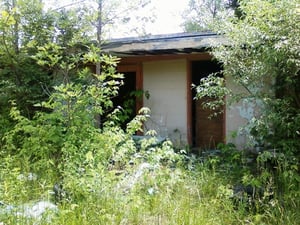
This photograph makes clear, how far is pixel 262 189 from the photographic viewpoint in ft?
14.6

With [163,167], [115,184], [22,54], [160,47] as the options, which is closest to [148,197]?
[115,184]

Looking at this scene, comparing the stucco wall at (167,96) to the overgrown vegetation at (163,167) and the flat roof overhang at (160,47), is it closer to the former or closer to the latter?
the flat roof overhang at (160,47)

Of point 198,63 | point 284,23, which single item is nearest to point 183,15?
point 198,63

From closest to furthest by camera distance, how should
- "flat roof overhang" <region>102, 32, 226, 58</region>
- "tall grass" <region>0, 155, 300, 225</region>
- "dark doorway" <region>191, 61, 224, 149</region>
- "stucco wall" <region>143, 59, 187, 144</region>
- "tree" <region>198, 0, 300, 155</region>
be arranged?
"tall grass" <region>0, 155, 300, 225</region>
"tree" <region>198, 0, 300, 155</region>
"flat roof overhang" <region>102, 32, 226, 58</region>
"stucco wall" <region>143, 59, 187, 144</region>
"dark doorway" <region>191, 61, 224, 149</region>

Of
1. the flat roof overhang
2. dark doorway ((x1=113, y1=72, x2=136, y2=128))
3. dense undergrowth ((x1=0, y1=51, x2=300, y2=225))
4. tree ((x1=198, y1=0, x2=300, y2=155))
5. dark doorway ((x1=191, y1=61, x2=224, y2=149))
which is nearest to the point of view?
dense undergrowth ((x1=0, y1=51, x2=300, y2=225))

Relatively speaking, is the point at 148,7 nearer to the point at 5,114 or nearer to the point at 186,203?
the point at 5,114

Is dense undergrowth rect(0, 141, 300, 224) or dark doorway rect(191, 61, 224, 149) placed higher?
dark doorway rect(191, 61, 224, 149)

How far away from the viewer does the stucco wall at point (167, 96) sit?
8617 mm

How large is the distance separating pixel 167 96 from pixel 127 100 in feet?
3.69

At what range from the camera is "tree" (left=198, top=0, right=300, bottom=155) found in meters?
4.77

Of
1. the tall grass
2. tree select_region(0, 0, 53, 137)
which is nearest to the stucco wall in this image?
tree select_region(0, 0, 53, 137)

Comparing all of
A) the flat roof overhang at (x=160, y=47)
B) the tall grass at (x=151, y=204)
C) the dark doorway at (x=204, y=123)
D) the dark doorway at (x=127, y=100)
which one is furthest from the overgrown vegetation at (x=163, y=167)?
the dark doorway at (x=127, y=100)

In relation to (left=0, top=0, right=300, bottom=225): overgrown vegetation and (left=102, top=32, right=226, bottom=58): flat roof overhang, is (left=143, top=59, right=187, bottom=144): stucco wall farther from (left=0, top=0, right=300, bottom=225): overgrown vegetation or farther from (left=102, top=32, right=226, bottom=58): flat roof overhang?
(left=0, top=0, right=300, bottom=225): overgrown vegetation

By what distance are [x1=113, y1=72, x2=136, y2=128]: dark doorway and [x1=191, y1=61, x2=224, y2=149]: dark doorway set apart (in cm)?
162
